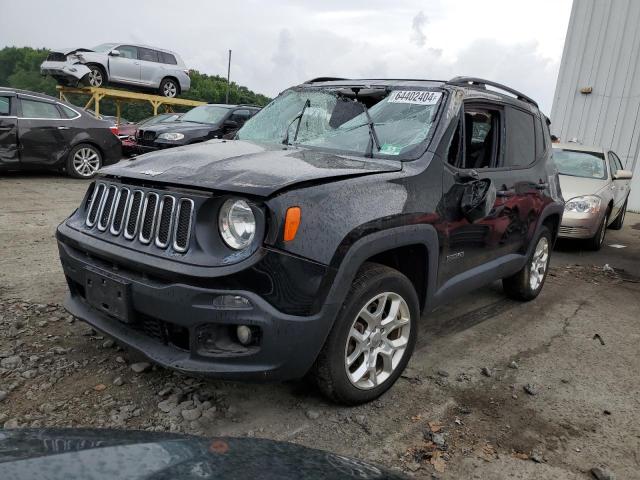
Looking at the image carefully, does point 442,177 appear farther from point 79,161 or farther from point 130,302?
point 79,161

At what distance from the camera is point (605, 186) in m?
7.91

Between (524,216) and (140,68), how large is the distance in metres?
16.2

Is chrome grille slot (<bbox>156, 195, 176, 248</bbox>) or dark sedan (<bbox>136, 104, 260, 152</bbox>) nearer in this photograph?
chrome grille slot (<bbox>156, 195, 176, 248</bbox>)

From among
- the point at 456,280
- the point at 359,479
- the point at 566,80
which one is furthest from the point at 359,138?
the point at 566,80

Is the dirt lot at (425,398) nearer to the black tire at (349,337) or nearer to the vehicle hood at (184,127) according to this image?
the black tire at (349,337)

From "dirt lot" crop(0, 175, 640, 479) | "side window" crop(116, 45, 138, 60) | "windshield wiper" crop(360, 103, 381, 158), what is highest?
"side window" crop(116, 45, 138, 60)

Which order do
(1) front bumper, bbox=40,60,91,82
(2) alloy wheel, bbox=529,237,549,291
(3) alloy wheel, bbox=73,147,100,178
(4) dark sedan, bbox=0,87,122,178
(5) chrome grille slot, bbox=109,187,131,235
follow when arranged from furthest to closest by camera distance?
(1) front bumper, bbox=40,60,91,82 < (3) alloy wheel, bbox=73,147,100,178 < (4) dark sedan, bbox=0,87,122,178 < (2) alloy wheel, bbox=529,237,549,291 < (5) chrome grille slot, bbox=109,187,131,235

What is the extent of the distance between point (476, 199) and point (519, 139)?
1297 millimetres

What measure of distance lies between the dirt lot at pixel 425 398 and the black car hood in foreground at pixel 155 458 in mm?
1168

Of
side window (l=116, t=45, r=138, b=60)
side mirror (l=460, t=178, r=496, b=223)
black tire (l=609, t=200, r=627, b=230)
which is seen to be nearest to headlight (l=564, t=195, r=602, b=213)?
black tire (l=609, t=200, r=627, b=230)

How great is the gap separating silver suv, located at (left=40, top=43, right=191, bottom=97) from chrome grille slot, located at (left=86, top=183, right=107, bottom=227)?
49.5 feet

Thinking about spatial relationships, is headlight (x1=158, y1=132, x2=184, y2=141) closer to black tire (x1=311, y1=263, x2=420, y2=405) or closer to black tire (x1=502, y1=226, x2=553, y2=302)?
black tire (x1=502, y1=226, x2=553, y2=302)

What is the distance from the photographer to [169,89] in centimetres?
1898

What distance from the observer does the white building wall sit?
12.7 metres
